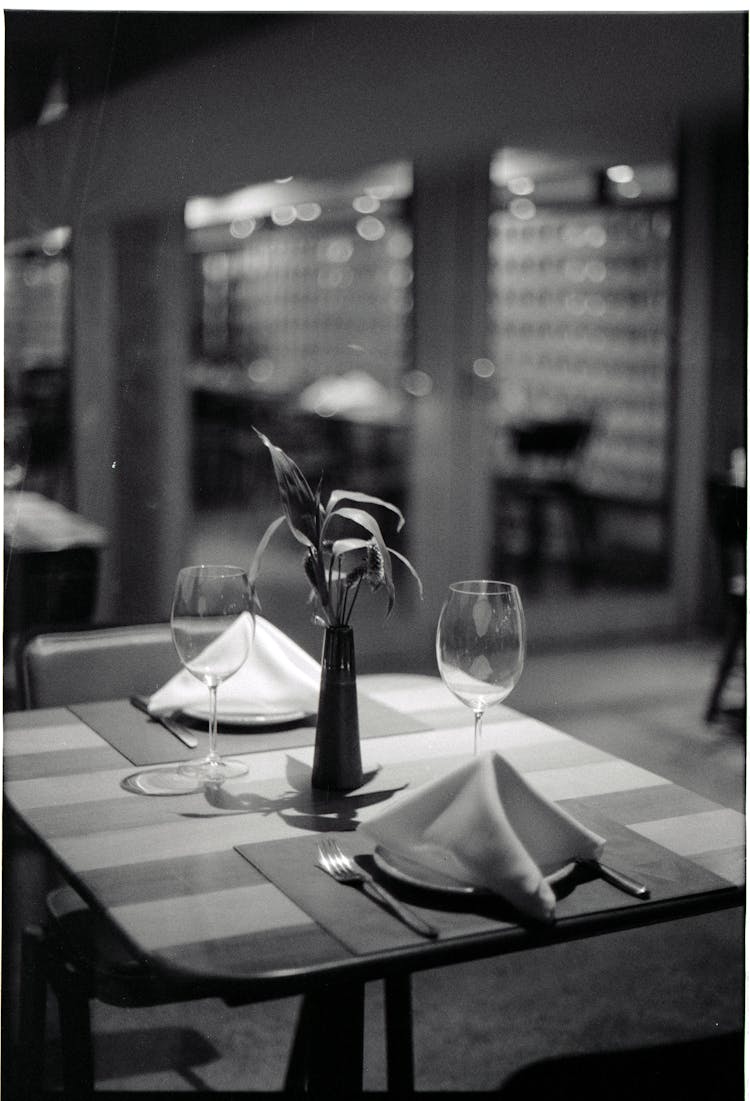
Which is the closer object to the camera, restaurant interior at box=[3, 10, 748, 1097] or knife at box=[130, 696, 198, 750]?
knife at box=[130, 696, 198, 750]

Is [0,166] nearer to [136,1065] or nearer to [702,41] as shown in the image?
[136,1065]

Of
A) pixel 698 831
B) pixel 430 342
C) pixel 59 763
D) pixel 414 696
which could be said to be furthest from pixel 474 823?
pixel 430 342

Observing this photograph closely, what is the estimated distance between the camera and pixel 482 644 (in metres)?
1.28

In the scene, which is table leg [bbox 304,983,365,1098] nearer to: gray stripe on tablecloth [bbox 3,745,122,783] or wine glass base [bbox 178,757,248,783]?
wine glass base [bbox 178,757,248,783]

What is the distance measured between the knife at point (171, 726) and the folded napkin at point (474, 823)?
42 cm

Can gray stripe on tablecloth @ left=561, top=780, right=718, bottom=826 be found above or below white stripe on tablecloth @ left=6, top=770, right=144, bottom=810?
below

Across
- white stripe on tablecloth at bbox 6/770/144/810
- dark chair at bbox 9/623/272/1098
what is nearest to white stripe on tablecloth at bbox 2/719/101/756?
white stripe on tablecloth at bbox 6/770/144/810

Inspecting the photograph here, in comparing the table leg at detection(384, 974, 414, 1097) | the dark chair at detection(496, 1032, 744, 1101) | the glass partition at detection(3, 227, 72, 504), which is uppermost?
the glass partition at detection(3, 227, 72, 504)

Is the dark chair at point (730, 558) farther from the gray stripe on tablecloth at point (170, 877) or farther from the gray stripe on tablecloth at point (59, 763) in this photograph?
the gray stripe on tablecloth at point (170, 877)

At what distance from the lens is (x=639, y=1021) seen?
7.30 ft

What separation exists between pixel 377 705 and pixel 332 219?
3.97m

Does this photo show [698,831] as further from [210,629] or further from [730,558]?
[730,558]

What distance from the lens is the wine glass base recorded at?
1363mm

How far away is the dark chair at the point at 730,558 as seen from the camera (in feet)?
12.3
